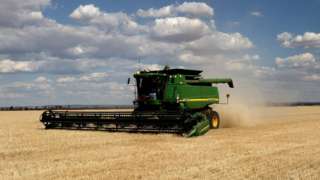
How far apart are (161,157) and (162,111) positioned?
8511 mm

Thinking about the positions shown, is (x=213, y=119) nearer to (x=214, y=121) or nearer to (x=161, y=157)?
(x=214, y=121)

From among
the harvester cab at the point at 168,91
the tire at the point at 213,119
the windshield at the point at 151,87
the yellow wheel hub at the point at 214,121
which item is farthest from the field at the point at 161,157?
the yellow wheel hub at the point at 214,121

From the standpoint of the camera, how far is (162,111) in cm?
2120

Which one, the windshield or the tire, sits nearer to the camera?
the windshield

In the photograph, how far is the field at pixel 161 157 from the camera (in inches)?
405

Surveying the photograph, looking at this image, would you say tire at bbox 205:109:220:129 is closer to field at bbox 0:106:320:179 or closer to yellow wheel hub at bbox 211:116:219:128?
yellow wheel hub at bbox 211:116:219:128

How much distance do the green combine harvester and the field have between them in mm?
994

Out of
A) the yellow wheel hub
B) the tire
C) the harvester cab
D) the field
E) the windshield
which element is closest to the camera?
the field

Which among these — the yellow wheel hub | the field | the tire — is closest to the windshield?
the tire

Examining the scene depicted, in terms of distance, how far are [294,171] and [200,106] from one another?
12985mm

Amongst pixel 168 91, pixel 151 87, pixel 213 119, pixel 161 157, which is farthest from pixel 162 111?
pixel 161 157

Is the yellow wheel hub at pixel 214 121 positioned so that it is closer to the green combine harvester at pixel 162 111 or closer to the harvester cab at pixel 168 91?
the green combine harvester at pixel 162 111

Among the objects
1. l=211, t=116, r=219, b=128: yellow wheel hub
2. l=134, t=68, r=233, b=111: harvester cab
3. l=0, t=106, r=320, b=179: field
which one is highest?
l=134, t=68, r=233, b=111: harvester cab

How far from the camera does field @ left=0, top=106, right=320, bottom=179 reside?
1029 cm
